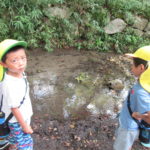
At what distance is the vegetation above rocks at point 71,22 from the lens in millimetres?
5965

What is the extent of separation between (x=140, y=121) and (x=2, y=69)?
1.46m

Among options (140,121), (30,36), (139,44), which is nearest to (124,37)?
(139,44)

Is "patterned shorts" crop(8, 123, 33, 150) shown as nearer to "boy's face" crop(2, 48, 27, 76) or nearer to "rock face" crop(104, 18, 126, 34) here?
"boy's face" crop(2, 48, 27, 76)

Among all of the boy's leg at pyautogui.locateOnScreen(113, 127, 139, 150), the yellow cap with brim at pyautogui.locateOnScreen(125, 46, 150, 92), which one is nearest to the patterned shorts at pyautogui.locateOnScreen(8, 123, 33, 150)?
the boy's leg at pyautogui.locateOnScreen(113, 127, 139, 150)

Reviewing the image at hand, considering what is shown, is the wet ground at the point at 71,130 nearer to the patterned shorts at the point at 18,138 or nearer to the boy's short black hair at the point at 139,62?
the patterned shorts at the point at 18,138

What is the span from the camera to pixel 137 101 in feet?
6.23

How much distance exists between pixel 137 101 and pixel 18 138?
4.16ft

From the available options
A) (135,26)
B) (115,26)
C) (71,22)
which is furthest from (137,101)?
(135,26)

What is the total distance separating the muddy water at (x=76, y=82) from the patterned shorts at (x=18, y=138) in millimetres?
1396

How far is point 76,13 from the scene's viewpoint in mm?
6543

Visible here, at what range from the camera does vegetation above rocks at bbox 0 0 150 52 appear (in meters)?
5.96

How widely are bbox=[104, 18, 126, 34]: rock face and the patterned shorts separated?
18.1ft

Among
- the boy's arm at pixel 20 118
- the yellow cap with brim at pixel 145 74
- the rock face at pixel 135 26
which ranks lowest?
the rock face at pixel 135 26

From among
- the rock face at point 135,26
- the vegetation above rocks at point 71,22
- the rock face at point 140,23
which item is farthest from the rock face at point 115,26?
the rock face at point 140,23
